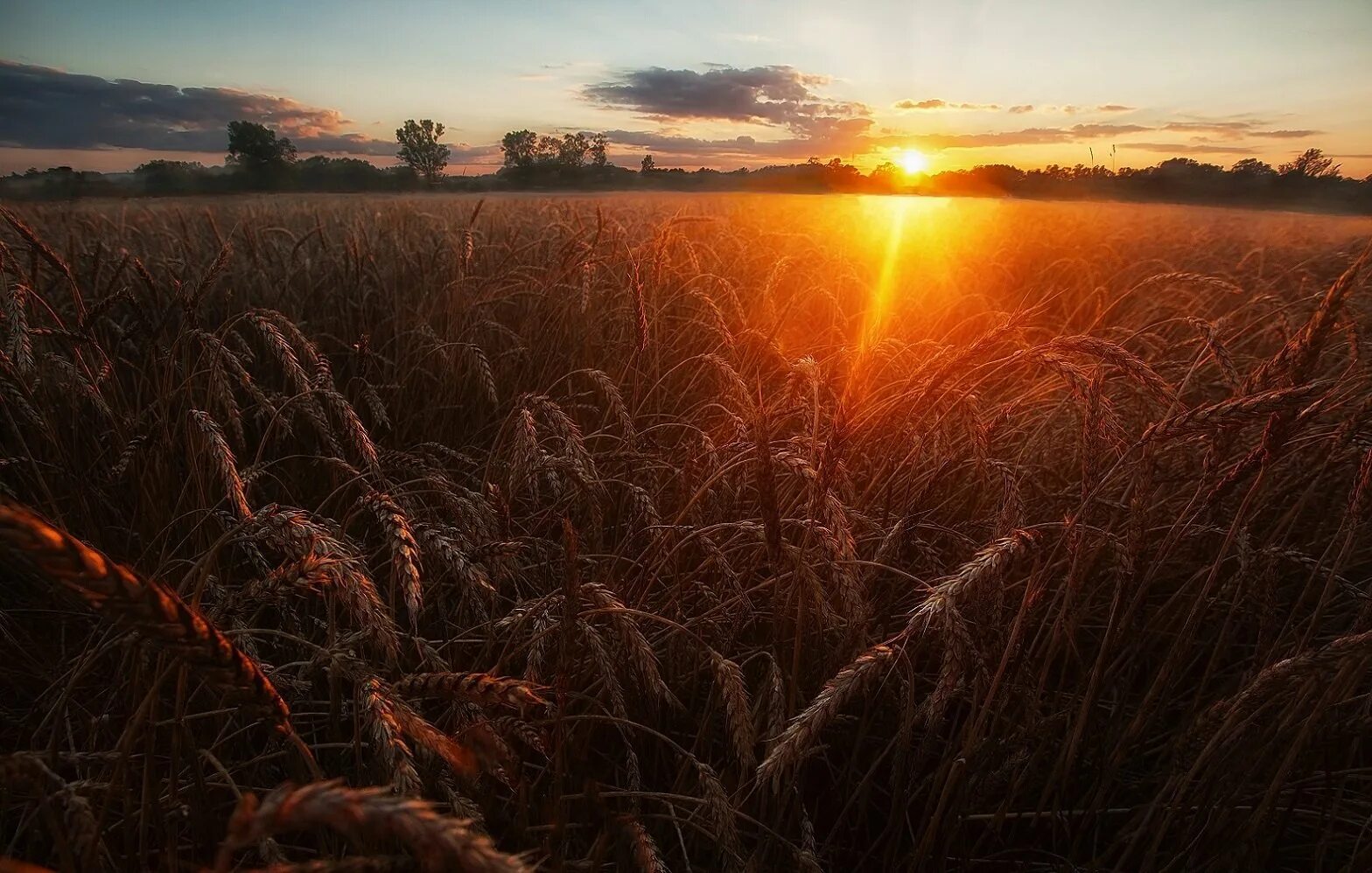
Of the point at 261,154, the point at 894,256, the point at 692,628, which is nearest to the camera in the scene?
the point at 692,628

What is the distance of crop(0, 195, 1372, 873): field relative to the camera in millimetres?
986

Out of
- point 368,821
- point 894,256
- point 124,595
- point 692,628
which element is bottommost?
point 692,628

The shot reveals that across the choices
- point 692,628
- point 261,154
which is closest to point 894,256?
point 692,628

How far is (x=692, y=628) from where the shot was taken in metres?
1.71

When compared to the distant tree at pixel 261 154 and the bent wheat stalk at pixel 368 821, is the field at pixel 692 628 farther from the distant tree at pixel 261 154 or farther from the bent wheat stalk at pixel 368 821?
the distant tree at pixel 261 154

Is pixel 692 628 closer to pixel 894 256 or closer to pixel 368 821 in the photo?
pixel 368 821

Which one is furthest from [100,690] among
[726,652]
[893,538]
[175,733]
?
[893,538]

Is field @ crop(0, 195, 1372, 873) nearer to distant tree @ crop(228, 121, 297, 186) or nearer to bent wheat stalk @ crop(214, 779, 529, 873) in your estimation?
bent wheat stalk @ crop(214, 779, 529, 873)

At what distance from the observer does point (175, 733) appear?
1.01 m

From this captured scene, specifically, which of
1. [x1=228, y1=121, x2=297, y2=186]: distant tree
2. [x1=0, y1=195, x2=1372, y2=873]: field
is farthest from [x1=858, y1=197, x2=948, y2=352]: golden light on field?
[x1=228, y1=121, x2=297, y2=186]: distant tree

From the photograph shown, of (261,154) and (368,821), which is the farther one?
(261,154)

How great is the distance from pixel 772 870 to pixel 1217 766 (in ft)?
3.11

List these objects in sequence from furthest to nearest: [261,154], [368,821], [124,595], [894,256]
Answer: [261,154] < [894,256] < [124,595] < [368,821]

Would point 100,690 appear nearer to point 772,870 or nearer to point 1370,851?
point 772,870
